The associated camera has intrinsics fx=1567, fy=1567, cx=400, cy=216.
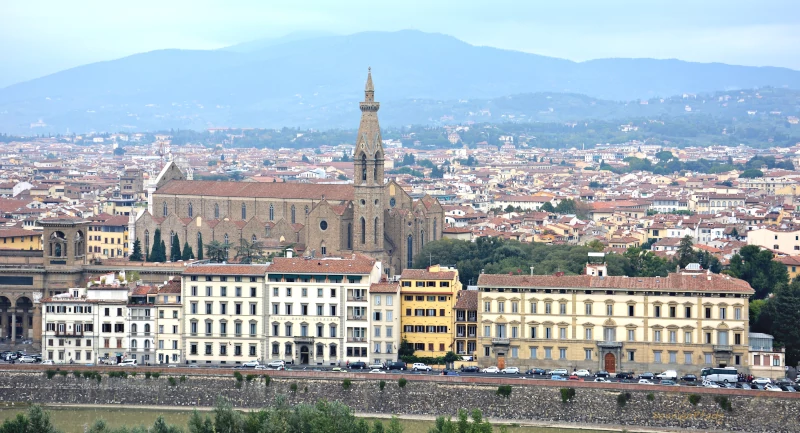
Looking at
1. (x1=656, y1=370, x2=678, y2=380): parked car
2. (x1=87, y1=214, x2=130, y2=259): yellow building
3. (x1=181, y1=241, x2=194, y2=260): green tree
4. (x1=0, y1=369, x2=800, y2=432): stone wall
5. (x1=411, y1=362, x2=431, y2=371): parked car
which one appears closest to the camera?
(x1=0, y1=369, x2=800, y2=432): stone wall

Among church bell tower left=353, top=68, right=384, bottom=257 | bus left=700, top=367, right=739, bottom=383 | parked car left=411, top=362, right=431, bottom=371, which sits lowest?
parked car left=411, top=362, right=431, bottom=371

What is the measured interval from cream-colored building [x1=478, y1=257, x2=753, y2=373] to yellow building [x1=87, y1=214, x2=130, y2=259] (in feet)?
110

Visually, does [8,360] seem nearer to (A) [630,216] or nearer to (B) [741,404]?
(B) [741,404]

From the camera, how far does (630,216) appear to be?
336 feet

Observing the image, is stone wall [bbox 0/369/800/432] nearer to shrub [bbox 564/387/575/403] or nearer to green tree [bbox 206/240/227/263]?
shrub [bbox 564/387/575/403]

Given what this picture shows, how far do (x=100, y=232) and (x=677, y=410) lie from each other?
42777 millimetres

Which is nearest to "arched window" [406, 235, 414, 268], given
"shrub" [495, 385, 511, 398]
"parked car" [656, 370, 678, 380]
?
"parked car" [656, 370, 678, 380]

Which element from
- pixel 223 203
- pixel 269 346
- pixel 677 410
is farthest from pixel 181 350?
pixel 223 203

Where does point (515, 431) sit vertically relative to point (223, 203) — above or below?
below

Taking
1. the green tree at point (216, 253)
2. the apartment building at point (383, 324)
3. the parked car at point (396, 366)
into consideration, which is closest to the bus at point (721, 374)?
the parked car at point (396, 366)

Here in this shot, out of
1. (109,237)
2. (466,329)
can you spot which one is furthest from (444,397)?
(109,237)

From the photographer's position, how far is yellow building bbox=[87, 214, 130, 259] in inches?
3081

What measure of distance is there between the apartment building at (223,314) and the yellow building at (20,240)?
48.3 ft

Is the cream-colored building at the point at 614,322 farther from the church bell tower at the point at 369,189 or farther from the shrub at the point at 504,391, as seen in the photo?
the church bell tower at the point at 369,189
